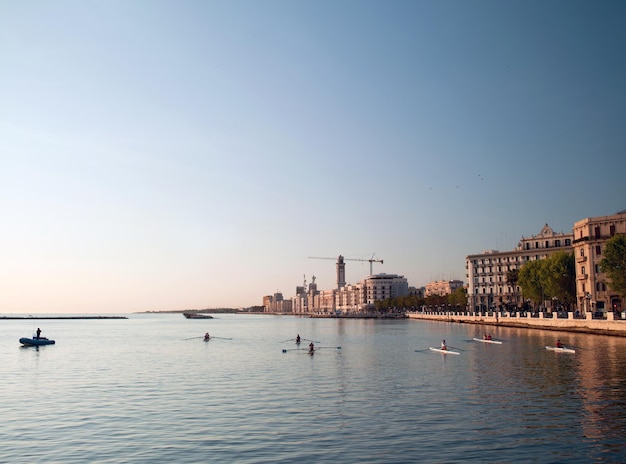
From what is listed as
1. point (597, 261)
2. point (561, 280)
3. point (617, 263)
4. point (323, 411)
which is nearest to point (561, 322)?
point (617, 263)

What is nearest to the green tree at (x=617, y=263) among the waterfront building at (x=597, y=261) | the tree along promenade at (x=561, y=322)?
the tree along promenade at (x=561, y=322)

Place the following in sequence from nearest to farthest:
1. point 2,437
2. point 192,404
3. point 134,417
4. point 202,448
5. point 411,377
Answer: point 202,448
point 2,437
point 134,417
point 192,404
point 411,377

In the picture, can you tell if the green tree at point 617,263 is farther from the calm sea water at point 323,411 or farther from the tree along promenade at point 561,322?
the calm sea water at point 323,411

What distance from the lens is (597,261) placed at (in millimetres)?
123062

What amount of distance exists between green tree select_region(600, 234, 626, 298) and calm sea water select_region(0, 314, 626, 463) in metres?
43.2

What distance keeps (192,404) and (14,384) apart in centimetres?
2178

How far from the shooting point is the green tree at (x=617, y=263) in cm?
10331

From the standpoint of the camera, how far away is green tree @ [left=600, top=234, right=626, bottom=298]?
339 feet

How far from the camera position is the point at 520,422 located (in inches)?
1254

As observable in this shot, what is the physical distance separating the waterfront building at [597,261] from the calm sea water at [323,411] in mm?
61894

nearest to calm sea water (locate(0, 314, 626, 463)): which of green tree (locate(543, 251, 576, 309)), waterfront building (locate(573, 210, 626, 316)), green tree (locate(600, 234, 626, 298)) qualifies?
green tree (locate(600, 234, 626, 298))

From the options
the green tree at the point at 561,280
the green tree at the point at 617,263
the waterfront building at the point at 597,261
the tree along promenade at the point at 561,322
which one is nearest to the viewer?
the tree along promenade at the point at 561,322

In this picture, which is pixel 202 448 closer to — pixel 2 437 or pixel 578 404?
pixel 2 437

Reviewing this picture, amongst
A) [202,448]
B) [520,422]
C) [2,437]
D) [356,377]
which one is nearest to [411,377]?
[356,377]
